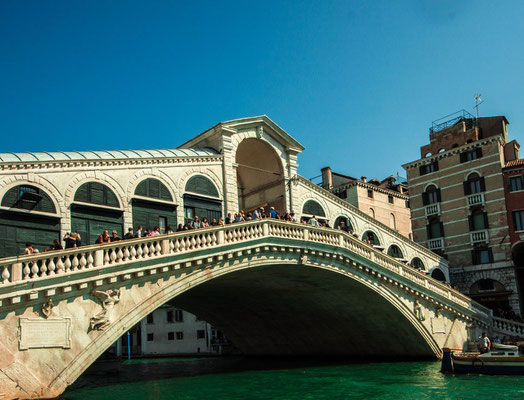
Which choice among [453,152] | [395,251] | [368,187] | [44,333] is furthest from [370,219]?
[44,333]

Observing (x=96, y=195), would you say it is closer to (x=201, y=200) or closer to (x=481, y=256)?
(x=201, y=200)

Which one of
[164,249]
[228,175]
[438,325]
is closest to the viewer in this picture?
[164,249]

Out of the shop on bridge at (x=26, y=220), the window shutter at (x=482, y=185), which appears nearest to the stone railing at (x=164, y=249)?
the shop on bridge at (x=26, y=220)

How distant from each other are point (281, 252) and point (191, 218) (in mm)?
4052

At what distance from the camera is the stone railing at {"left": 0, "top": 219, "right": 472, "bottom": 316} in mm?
13966

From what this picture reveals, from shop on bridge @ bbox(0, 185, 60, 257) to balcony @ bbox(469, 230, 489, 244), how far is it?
25.0 metres

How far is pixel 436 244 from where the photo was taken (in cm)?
3584

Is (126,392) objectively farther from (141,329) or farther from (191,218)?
(141,329)

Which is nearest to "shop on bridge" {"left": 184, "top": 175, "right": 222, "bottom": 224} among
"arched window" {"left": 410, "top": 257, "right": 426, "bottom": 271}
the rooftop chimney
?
"arched window" {"left": 410, "top": 257, "right": 426, "bottom": 271}

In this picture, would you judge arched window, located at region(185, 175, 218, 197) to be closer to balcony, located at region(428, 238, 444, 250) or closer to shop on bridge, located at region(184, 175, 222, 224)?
shop on bridge, located at region(184, 175, 222, 224)

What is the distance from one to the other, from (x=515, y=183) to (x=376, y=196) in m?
11.5

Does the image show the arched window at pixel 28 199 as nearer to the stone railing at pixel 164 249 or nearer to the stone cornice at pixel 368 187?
the stone railing at pixel 164 249

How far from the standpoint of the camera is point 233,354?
39844mm

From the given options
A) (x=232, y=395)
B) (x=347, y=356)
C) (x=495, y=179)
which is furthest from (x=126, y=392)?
(x=495, y=179)
